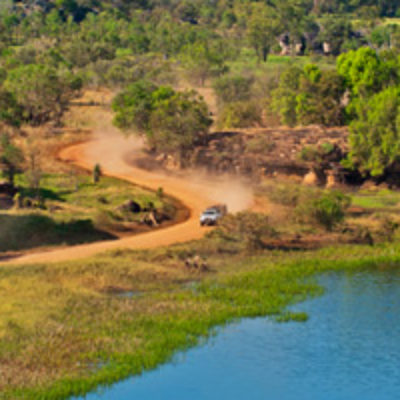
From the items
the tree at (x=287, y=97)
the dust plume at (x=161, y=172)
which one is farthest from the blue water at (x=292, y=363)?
the tree at (x=287, y=97)

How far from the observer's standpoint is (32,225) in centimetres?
6756

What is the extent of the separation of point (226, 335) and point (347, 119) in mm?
72382

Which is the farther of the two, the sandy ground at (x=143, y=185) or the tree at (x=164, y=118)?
the tree at (x=164, y=118)

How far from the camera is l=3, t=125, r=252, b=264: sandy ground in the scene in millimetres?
63500

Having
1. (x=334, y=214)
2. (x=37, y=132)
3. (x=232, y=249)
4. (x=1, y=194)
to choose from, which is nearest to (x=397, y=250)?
A: (x=334, y=214)

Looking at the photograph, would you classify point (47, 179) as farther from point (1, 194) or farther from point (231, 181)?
point (231, 181)

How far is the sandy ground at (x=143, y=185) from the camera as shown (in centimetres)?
6350

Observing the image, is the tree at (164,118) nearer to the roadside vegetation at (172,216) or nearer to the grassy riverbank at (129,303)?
the roadside vegetation at (172,216)

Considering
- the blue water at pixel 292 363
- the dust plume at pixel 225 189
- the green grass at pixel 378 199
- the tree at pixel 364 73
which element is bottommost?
the dust plume at pixel 225 189

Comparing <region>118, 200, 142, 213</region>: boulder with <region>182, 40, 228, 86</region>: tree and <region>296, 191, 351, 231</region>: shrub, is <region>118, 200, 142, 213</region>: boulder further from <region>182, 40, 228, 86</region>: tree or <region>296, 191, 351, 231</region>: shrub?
<region>182, 40, 228, 86</region>: tree

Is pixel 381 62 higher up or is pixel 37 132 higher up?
pixel 381 62

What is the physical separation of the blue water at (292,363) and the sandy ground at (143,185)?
746 inches

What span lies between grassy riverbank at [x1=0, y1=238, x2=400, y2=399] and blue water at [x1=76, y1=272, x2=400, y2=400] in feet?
3.26

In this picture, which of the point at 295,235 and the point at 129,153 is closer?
the point at 295,235
